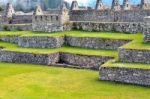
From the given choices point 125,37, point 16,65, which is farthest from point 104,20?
point 16,65

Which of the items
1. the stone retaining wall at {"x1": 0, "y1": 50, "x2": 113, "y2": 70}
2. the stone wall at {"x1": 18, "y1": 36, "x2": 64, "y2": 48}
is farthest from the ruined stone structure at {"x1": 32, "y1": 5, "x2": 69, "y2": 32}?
the stone retaining wall at {"x1": 0, "y1": 50, "x2": 113, "y2": 70}

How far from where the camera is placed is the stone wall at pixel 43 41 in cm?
3366

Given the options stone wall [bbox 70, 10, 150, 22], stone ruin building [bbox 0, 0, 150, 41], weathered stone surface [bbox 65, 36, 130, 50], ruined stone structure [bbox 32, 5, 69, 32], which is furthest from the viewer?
stone wall [bbox 70, 10, 150, 22]

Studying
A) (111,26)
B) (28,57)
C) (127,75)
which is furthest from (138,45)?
(28,57)

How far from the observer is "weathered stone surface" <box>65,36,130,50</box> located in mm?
31297

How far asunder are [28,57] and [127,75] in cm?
933

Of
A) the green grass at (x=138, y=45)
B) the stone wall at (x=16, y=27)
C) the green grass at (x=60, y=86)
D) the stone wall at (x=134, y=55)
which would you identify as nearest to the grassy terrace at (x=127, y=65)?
the stone wall at (x=134, y=55)

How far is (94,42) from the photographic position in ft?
106

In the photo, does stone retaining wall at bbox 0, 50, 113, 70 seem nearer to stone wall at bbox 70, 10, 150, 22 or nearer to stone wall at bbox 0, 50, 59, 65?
stone wall at bbox 0, 50, 59, 65

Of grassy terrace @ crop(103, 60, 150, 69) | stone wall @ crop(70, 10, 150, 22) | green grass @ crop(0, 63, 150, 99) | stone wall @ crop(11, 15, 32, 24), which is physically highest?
stone wall @ crop(70, 10, 150, 22)

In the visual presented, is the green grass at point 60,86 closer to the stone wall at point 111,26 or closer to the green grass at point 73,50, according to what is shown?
the green grass at point 73,50

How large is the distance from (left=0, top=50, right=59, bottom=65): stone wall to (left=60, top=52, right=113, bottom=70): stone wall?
2.16 feet

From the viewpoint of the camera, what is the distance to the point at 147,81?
2366cm

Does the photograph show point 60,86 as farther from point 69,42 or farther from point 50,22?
point 50,22
